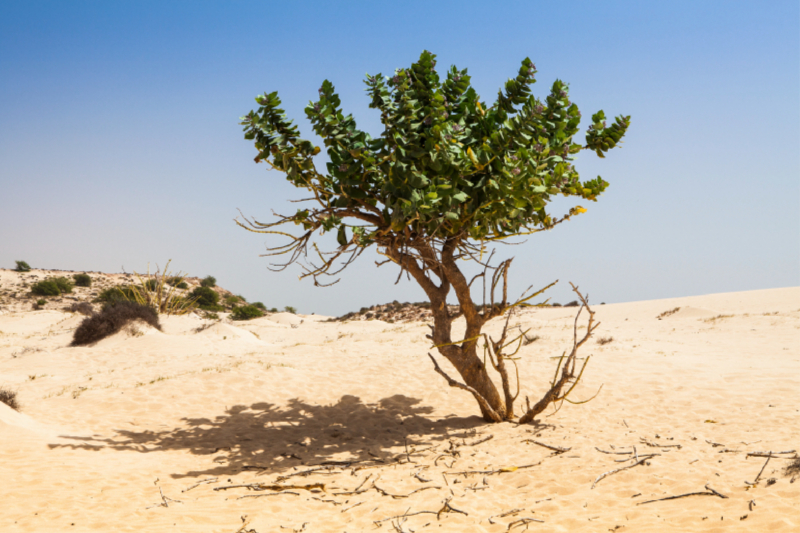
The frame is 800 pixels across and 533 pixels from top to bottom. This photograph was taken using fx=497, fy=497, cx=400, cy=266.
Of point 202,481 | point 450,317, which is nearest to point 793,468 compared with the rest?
point 450,317

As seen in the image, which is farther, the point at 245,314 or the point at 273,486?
the point at 245,314

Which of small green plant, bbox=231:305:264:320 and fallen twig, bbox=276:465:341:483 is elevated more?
small green plant, bbox=231:305:264:320

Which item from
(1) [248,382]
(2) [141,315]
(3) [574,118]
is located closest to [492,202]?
(3) [574,118]

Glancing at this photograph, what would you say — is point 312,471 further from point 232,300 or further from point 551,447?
point 232,300

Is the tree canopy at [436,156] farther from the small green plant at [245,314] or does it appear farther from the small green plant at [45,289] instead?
the small green plant at [45,289]

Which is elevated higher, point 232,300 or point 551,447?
point 232,300

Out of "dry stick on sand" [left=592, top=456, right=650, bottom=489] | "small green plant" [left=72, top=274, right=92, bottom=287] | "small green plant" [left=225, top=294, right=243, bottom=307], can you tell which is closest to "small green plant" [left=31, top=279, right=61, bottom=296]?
"small green plant" [left=72, top=274, right=92, bottom=287]

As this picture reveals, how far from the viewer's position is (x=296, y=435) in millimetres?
8867

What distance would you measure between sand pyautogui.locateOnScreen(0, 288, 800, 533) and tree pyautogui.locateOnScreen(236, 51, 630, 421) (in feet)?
6.18

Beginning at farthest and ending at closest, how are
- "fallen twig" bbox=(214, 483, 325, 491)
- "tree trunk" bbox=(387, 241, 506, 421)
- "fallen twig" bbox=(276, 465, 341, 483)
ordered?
1. "tree trunk" bbox=(387, 241, 506, 421)
2. "fallen twig" bbox=(276, 465, 341, 483)
3. "fallen twig" bbox=(214, 483, 325, 491)

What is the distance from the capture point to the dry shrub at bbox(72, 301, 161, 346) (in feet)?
62.4

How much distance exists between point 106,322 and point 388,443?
15.8m

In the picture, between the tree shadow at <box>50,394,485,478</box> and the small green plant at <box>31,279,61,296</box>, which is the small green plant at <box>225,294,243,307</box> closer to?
the small green plant at <box>31,279,61,296</box>

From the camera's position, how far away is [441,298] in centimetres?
869
